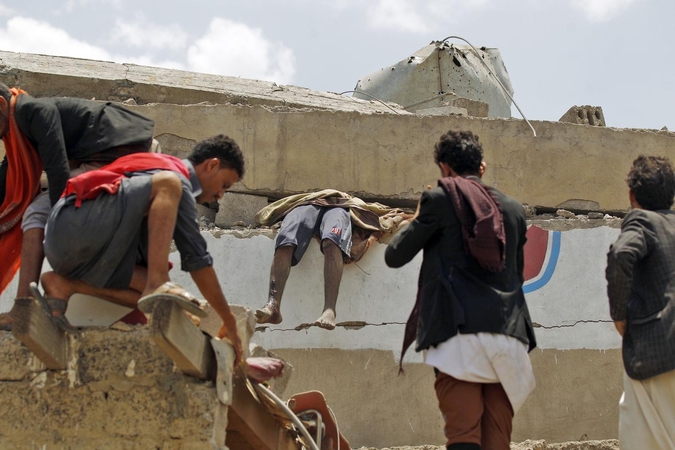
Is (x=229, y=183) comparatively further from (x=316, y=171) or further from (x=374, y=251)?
(x=316, y=171)

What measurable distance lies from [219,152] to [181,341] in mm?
927

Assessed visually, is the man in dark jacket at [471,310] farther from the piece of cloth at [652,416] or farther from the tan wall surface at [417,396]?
the tan wall surface at [417,396]

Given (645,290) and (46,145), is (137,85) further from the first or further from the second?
(645,290)

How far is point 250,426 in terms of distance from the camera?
13.5 feet

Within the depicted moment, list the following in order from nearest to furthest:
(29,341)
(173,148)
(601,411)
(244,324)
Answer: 1. (29,341)
2. (244,324)
3. (601,411)
4. (173,148)

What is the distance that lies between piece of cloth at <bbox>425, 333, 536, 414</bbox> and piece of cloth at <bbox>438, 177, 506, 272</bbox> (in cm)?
29

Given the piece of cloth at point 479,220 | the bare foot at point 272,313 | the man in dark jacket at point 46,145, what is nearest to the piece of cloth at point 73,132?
the man in dark jacket at point 46,145

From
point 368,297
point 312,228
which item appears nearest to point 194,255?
point 312,228

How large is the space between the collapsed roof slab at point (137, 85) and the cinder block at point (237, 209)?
1248mm

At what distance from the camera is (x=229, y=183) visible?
415 cm

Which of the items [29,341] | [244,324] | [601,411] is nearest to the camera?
[29,341]

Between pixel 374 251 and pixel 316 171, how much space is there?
94 centimetres

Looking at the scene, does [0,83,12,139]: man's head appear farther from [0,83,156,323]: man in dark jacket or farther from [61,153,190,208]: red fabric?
[61,153,190,208]: red fabric

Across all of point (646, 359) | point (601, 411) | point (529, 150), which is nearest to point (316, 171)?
point (529, 150)
